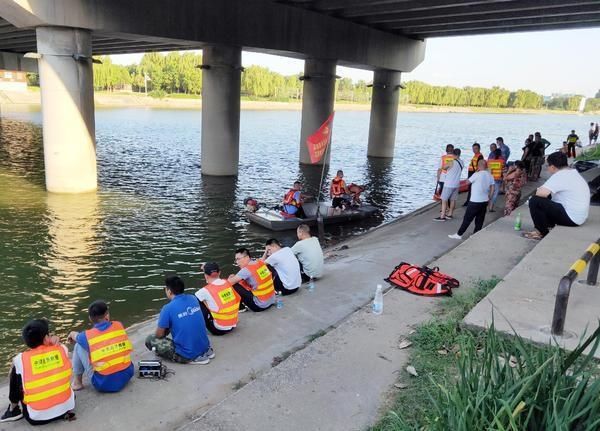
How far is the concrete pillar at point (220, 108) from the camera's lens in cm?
2203

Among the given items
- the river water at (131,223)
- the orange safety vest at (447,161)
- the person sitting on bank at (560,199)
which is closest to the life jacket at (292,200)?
the river water at (131,223)

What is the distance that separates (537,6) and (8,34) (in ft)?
105

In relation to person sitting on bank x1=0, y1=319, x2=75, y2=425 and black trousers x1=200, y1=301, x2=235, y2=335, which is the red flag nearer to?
black trousers x1=200, y1=301, x2=235, y2=335

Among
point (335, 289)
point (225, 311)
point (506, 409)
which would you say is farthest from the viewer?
point (335, 289)

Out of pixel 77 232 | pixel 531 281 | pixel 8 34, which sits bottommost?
pixel 77 232

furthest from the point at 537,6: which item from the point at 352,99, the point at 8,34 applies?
the point at 352,99

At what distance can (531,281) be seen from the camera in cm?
Result: 680

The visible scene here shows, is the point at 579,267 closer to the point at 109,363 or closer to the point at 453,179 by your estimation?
the point at 109,363

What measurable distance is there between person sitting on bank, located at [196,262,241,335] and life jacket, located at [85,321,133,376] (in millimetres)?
1461

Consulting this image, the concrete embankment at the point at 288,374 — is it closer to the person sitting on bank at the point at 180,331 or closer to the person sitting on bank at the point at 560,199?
the person sitting on bank at the point at 180,331

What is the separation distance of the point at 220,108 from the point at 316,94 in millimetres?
7596

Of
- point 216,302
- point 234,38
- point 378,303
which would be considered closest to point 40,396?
point 216,302

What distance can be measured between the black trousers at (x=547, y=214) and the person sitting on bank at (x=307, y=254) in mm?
4260

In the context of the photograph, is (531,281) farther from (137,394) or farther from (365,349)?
(137,394)
